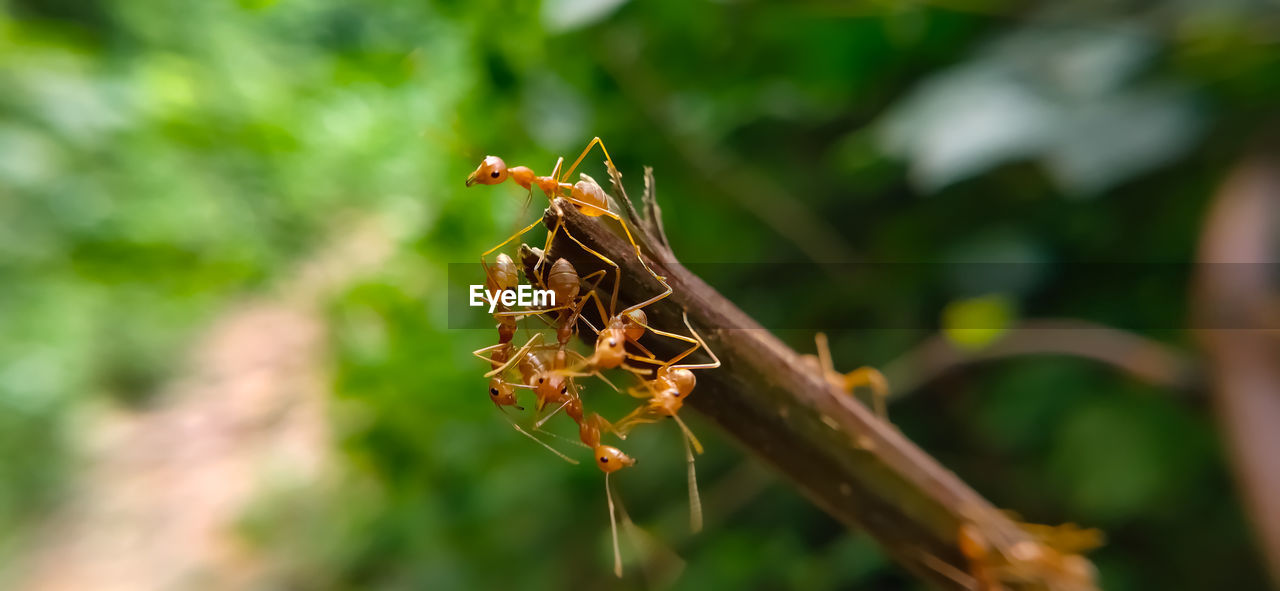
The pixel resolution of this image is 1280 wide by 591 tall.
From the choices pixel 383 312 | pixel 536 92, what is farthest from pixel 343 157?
pixel 536 92

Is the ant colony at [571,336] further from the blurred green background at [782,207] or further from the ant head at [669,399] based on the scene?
the blurred green background at [782,207]

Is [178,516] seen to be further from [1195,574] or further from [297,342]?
[1195,574]

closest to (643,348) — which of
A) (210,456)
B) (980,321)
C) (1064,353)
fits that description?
(980,321)

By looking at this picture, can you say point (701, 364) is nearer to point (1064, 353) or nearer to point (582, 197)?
point (582, 197)

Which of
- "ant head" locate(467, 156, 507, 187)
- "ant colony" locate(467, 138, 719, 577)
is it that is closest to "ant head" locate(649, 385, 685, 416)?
"ant colony" locate(467, 138, 719, 577)

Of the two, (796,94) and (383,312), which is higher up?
(796,94)

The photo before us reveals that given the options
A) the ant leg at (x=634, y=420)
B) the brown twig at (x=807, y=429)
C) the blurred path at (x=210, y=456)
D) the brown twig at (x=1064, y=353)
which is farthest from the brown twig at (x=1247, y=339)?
the blurred path at (x=210, y=456)
